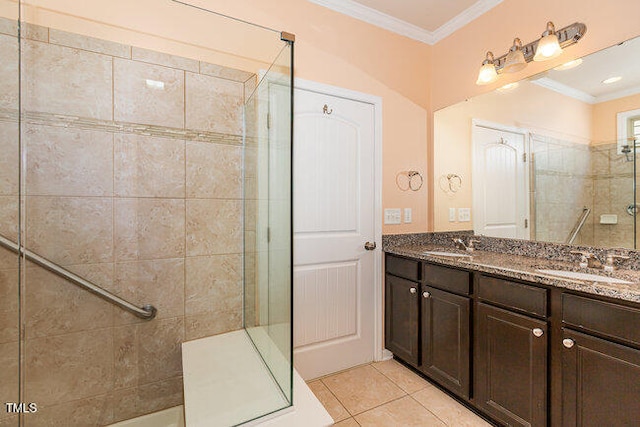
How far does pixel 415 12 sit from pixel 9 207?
9.20ft

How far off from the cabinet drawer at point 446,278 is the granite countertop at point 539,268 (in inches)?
1.8

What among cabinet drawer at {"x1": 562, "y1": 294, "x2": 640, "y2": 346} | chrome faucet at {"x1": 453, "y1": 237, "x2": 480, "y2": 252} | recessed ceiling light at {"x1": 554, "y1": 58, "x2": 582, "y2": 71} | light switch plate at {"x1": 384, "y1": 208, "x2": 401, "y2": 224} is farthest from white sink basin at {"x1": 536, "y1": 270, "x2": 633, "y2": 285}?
recessed ceiling light at {"x1": 554, "y1": 58, "x2": 582, "y2": 71}

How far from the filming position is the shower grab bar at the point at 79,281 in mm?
1252

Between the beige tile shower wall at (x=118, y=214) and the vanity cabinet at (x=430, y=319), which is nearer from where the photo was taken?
the beige tile shower wall at (x=118, y=214)

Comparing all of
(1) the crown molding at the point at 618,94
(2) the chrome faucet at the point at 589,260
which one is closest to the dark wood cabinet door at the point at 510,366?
(2) the chrome faucet at the point at 589,260

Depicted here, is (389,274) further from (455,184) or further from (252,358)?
(252,358)

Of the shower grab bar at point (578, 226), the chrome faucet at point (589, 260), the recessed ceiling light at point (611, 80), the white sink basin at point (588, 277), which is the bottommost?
the white sink basin at point (588, 277)

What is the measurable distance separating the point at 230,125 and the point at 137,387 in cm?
155

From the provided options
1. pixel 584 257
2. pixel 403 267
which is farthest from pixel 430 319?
pixel 584 257

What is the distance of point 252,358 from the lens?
1486 millimetres

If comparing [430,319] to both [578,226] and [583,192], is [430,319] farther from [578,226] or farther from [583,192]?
[583,192]

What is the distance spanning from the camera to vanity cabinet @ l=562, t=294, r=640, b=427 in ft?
3.27

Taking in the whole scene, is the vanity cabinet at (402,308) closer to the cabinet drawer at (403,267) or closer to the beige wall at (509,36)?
the cabinet drawer at (403,267)

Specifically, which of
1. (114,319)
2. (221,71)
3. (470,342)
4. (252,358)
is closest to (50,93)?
(221,71)
